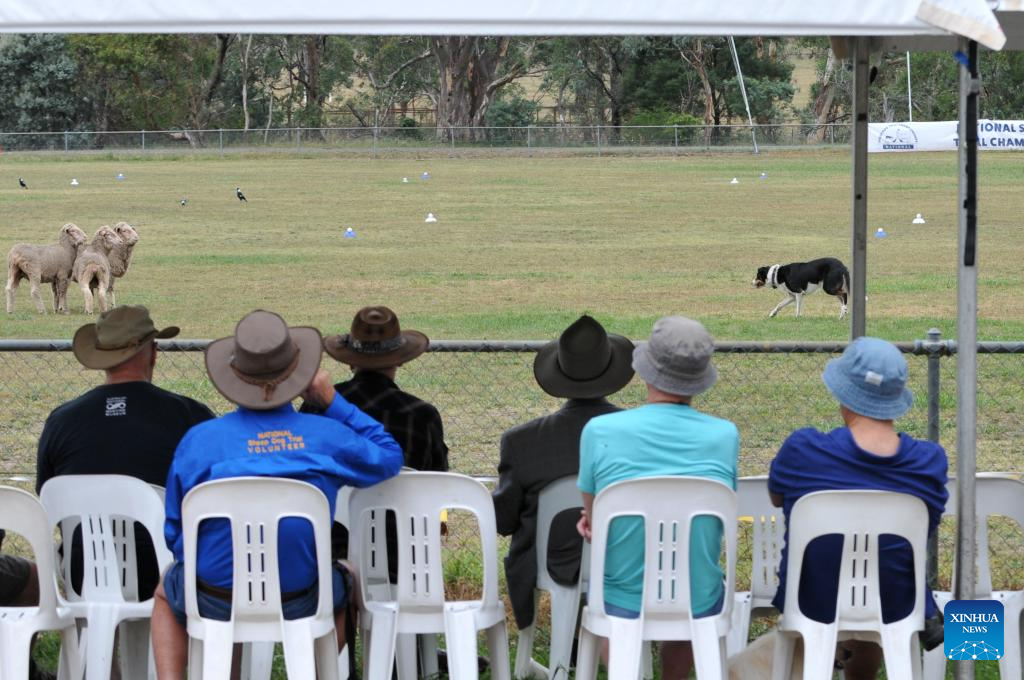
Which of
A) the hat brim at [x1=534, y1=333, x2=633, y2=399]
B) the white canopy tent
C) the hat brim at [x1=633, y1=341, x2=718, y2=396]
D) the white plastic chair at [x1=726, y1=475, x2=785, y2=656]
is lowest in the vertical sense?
the white plastic chair at [x1=726, y1=475, x2=785, y2=656]

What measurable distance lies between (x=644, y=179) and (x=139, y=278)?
2280cm

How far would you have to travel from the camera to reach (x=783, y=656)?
12.8ft

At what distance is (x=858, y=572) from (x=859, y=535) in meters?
0.11

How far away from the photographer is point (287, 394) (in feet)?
12.7

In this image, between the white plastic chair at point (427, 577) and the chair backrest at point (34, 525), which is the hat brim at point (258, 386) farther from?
the chair backrest at point (34, 525)

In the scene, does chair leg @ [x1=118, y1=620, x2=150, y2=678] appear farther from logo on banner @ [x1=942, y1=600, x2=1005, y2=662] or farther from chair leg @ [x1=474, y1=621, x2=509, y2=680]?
logo on banner @ [x1=942, y1=600, x2=1005, y2=662]

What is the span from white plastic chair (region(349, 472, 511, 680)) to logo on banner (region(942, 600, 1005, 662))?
1.28 m

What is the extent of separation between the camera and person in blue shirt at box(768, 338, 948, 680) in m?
3.77

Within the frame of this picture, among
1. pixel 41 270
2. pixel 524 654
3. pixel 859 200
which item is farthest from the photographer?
pixel 41 270

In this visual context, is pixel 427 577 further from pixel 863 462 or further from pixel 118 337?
pixel 118 337

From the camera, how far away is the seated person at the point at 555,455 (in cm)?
436

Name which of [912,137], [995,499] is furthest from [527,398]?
[912,137]

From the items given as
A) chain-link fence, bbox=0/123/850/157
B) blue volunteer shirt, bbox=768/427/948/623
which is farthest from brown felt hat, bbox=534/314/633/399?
chain-link fence, bbox=0/123/850/157

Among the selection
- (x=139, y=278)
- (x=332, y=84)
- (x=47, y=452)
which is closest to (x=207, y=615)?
(x=47, y=452)
